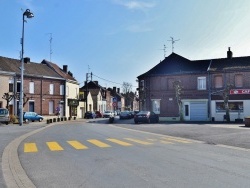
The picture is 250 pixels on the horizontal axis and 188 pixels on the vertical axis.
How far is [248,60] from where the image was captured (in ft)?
152

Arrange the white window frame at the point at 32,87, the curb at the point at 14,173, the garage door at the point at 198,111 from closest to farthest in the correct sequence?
the curb at the point at 14,173, the garage door at the point at 198,111, the white window frame at the point at 32,87

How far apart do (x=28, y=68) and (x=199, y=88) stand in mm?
27029

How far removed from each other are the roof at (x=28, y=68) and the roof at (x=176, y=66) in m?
17.6

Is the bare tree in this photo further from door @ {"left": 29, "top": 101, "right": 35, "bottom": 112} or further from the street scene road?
the street scene road

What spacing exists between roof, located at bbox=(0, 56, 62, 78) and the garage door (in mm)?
24825

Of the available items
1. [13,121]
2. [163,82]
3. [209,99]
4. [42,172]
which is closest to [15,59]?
[13,121]

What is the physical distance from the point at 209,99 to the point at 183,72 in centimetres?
525

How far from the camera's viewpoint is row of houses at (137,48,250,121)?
4366 cm

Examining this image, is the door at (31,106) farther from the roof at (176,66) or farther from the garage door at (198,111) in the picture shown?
the garage door at (198,111)

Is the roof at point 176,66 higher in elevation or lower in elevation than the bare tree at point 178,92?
higher

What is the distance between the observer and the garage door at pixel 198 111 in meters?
46.2

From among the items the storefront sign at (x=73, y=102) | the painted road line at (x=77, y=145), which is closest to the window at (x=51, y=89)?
the storefront sign at (x=73, y=102)

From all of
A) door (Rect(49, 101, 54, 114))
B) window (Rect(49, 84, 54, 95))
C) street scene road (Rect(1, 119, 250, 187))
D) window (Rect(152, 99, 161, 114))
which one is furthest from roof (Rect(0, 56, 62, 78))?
street scene road (Rect(1, 119, 250, 187))

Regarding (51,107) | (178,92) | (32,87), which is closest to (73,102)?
(51,107)
